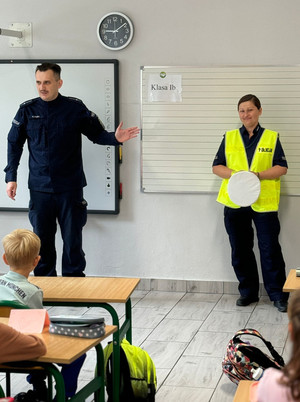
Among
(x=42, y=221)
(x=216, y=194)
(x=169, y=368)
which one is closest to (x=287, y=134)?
(x=216, y=194)

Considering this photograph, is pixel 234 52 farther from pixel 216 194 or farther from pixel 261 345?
pixel 261 345

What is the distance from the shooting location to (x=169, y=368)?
4.42 m

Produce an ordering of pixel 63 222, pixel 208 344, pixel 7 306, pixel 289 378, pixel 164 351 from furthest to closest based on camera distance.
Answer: pixel 63 222, pixel 208 344, pixel 164 351, pixel 7 306, pixel 289 378

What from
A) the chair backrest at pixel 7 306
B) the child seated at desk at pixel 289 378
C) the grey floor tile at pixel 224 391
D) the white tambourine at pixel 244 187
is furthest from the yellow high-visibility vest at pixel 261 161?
the child seated at desk at pixel 289 378

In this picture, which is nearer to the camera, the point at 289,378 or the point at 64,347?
the point at 289,378

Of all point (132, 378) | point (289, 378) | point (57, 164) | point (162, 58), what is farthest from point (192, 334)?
point (289, 378)

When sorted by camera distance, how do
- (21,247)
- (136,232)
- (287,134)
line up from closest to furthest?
(21,247)
(287,134)
(136,232)

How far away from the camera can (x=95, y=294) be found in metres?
3.48

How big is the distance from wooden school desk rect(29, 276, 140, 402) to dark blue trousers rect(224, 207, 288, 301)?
7.66ft

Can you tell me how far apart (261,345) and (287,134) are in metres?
1.95

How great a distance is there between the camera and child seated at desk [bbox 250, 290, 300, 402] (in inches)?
63.7

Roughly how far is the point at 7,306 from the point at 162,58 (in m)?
3.69

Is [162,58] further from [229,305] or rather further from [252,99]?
[229,305]

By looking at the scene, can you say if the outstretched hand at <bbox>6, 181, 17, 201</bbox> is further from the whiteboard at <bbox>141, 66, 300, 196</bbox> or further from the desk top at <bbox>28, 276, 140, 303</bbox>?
the desk top at <bbox>28, 276, 140, 303</bbox>
